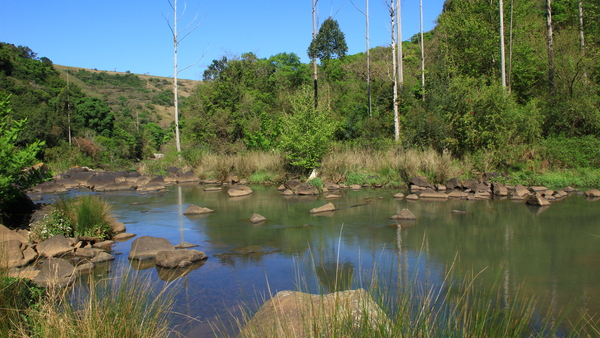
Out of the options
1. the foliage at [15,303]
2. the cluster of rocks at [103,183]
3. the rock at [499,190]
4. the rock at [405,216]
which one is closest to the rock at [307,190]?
the rock at [405,216]

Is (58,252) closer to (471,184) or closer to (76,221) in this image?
(76,221)

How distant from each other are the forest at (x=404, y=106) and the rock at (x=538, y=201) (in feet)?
13.9

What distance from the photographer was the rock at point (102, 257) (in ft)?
27.8

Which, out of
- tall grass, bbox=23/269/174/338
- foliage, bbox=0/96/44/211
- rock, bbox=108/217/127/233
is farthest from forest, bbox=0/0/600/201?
tall grass, bbox=23/269/174/338

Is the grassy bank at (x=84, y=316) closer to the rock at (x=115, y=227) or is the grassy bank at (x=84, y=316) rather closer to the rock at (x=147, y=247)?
the rock at (x=147, y=247)

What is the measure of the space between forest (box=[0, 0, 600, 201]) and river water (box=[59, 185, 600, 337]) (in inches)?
199

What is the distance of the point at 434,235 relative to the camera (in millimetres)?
10305

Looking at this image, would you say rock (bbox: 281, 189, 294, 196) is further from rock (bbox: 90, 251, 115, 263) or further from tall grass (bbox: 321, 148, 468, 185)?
rock (bbox: 90, 251, 115, 263)

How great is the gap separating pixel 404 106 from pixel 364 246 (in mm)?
19057

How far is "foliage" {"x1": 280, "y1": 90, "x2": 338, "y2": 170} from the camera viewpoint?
68.0 feet

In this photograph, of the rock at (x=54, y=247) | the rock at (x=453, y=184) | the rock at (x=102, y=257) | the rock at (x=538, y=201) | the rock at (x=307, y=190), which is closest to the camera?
the rock at (x=102, y=257)

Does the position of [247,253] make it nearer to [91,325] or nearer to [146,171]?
[91,325]

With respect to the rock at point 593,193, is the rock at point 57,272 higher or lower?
lower

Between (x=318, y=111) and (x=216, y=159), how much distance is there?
7.37 metres
